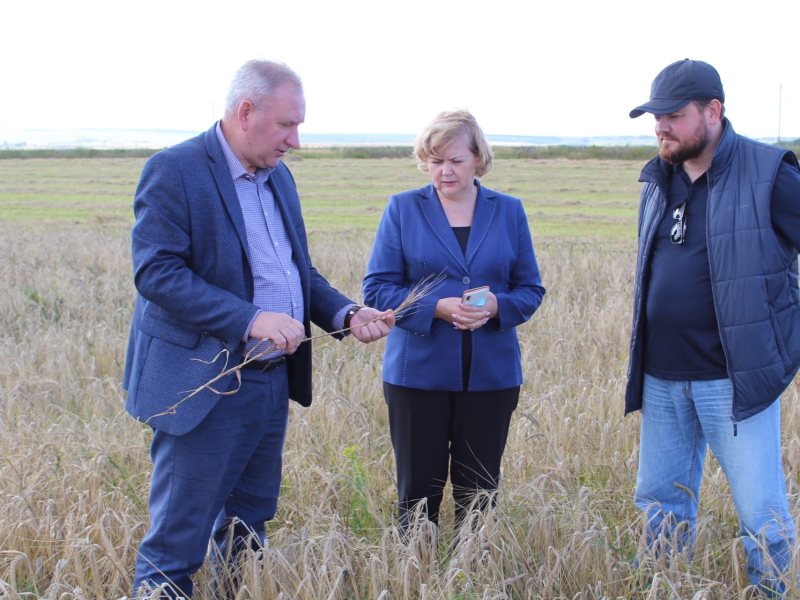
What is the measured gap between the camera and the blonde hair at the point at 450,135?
3379mm

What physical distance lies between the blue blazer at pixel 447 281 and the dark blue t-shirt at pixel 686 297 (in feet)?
1.60

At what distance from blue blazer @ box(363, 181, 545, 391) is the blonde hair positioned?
15cm

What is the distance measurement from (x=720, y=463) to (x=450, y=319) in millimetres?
1078

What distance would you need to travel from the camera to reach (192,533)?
2.83 m

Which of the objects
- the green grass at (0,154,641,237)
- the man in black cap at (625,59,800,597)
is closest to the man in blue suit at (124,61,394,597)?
the man in black cap at (625,59,800,597)

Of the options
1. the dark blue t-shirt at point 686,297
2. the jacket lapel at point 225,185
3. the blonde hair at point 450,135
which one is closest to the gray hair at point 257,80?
the jacket lapel at point 225,185

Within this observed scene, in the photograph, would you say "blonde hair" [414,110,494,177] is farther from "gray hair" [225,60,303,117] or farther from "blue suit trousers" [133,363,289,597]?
"blue suit trousers" [133,363,289,597]

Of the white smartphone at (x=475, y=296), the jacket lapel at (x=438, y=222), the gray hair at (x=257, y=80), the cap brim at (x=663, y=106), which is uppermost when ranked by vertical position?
the gray hair at (x=257, y=80)

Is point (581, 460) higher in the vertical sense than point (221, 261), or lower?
lower

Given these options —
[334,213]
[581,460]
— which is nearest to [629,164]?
[334,213]

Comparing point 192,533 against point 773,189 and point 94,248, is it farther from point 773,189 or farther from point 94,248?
point 94,248

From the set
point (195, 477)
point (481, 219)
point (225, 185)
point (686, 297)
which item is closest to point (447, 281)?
point (481, 219)

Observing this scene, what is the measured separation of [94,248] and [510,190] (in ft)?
61.4

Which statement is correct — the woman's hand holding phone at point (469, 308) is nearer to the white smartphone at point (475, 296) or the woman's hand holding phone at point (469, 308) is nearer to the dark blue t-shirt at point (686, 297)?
the white smartphone at point (475, 296)
